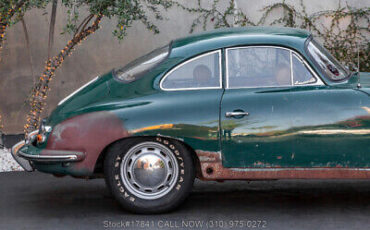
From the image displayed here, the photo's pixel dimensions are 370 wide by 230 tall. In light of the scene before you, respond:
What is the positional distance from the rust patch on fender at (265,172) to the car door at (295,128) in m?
0.04

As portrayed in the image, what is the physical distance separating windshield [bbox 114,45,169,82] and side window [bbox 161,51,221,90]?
0.24 m

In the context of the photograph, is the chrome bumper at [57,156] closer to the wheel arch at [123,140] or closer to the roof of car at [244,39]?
the wheel arch at [123,140]

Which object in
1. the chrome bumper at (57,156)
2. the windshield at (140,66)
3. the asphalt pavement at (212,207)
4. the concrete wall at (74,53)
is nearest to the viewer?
the asphalt pavement at (212,207)

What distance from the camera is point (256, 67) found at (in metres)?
6.46

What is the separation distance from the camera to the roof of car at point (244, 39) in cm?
650

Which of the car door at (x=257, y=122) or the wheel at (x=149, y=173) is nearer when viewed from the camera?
the car door at (x=257, y=122)

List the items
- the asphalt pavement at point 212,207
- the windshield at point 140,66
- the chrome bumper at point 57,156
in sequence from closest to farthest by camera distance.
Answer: the asphalt pavement at point 212,207 → the chrome bumper at point 57,156 → the windshield at point 140,66

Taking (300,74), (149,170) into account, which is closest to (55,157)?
(149,170)

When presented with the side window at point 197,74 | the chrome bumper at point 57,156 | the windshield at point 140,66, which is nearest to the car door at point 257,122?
the side window at point 197,74

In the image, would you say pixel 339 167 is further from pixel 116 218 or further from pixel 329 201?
pixel 116 218

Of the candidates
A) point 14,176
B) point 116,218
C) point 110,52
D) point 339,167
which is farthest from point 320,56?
point 110,52

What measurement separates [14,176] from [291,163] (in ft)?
12.8

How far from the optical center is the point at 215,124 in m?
6.30

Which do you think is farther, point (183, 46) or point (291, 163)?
point (183, 46)
